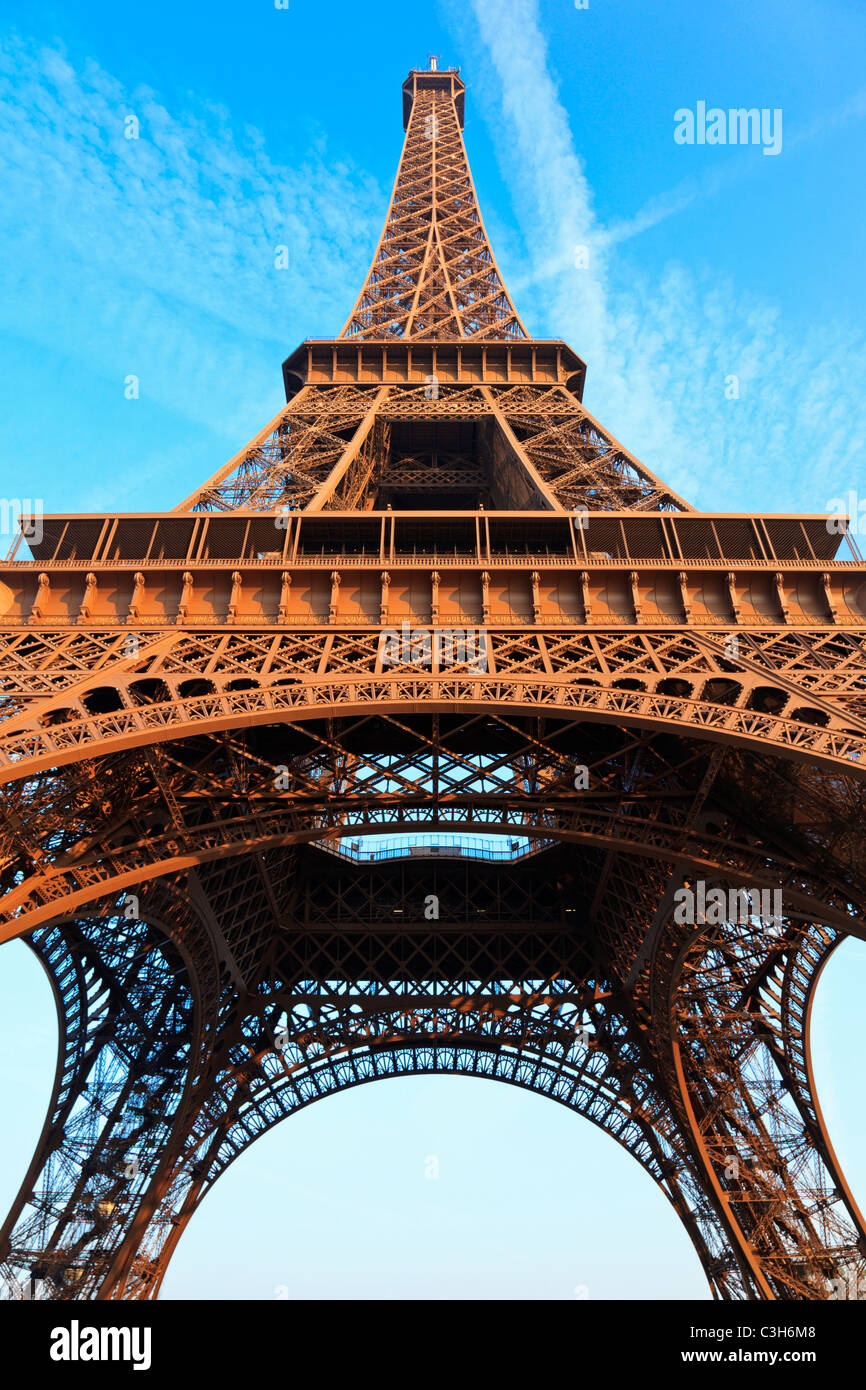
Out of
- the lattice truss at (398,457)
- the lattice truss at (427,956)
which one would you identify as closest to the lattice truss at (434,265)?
the lattice truss at (398,457)

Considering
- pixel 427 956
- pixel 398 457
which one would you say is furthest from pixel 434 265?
pixel 427 956

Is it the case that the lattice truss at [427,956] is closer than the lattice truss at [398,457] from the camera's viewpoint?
Yes

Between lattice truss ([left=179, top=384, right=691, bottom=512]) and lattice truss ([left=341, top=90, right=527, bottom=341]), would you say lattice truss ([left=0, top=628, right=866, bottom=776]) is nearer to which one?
lattice truss ([left=179, top=384, right=691, bottom=512])

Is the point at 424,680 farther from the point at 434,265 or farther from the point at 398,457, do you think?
the point at 434,265

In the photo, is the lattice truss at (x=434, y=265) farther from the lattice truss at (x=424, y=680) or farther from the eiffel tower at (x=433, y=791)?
the lattice truss at (x=424, y=680)
